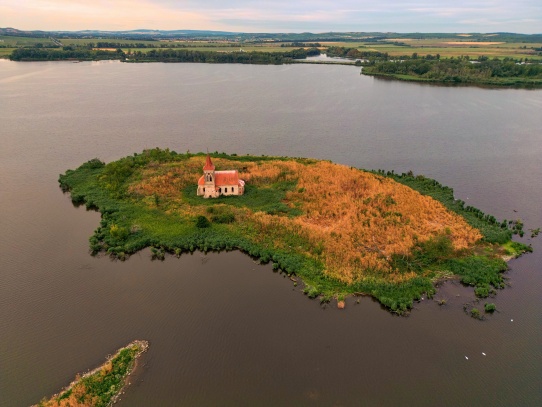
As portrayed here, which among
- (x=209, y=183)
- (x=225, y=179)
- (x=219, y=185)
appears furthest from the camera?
(x=225, y=179)

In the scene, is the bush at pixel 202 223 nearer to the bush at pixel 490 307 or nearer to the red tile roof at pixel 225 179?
the red tile roof at pixel 225 179

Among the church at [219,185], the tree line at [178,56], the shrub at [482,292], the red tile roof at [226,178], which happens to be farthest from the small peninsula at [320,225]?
the tree line at [178,56]

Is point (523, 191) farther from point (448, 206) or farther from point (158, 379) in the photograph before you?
point (158, 379)

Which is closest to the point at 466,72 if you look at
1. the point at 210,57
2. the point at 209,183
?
the point at 210,57

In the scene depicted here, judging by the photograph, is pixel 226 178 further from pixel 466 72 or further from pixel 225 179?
pixel 466 72

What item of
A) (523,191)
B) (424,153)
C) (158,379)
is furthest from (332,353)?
(424,153)
